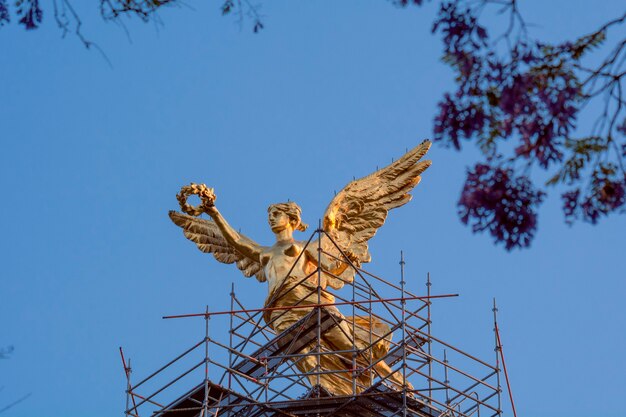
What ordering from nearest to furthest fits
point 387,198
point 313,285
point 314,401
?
point 314,401 < point 313,285 < point 387,198

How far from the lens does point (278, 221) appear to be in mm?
29953

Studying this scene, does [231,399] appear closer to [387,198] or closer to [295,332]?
[295,332]

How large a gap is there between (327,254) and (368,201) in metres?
1.88

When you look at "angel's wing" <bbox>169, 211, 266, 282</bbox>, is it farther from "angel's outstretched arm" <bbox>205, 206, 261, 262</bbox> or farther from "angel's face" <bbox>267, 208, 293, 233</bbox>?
"angel's face" <bbox>267, 208, 293, 233</bbox>

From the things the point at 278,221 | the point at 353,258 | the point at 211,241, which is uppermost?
the point at 211,241

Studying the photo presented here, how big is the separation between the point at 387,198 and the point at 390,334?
10.1 ft

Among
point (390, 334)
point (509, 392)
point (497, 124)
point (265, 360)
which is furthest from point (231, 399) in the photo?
point (497, 124)

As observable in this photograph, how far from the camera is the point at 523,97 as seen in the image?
13.1m

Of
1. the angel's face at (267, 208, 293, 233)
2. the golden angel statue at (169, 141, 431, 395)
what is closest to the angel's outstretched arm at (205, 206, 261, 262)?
the golden angel statue at (169, 141, 431, 395)

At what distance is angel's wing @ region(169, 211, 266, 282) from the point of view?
31000 mm

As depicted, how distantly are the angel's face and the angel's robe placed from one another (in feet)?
1.31

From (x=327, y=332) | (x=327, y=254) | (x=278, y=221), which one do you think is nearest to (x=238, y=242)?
(x=278, y=221)

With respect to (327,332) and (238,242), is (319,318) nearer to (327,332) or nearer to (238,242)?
(327,332)

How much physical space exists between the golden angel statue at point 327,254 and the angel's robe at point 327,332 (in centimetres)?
2
